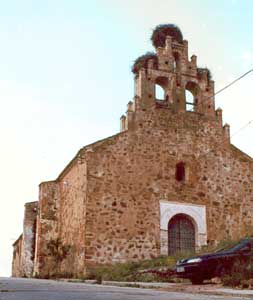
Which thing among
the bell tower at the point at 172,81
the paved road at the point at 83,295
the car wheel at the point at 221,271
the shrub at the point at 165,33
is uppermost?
the shrub at the point at 165,33

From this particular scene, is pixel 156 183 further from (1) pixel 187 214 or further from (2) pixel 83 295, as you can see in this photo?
(2) pixel 83 295

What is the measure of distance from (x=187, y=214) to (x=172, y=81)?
6.27m

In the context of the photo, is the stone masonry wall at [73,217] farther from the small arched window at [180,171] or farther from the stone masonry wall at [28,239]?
the small arched window at [180,171]

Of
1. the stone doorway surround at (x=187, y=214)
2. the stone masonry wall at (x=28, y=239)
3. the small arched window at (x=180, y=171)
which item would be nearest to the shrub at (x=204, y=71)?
the small arched window at (x=180, y=171)

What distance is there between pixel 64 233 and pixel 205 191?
666 cm

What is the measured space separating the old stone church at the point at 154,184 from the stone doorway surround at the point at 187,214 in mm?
43

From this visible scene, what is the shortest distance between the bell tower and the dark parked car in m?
10.3

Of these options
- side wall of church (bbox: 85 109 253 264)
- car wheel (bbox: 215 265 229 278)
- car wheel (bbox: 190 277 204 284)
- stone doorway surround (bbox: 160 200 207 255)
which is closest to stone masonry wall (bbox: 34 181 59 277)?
side wall of church (bbox: 85 109 253 264)

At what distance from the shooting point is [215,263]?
12.3 meters

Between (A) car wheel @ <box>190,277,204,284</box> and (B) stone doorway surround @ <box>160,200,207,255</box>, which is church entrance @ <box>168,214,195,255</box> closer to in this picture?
(B) stone doorway surround @ <box>160,200,207,255</box>

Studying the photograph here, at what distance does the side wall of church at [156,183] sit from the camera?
64.4ft

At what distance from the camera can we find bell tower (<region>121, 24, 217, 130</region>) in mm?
22141

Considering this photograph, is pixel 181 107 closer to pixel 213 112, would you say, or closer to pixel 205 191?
pixel 213 112

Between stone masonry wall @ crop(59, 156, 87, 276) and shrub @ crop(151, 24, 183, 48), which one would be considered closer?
stone masonry wall @ crop(59, 156, 87, 276)
